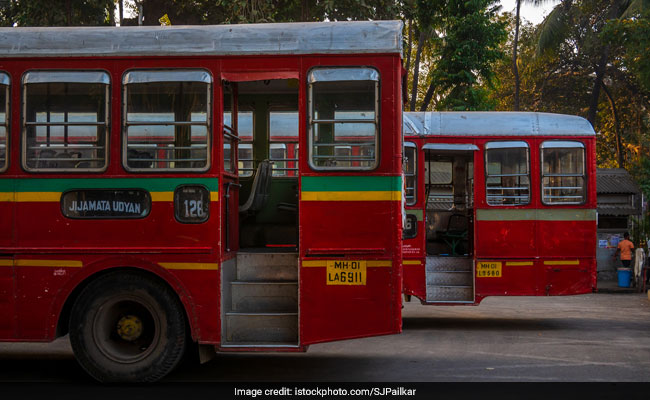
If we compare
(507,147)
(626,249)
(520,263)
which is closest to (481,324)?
(520,263)

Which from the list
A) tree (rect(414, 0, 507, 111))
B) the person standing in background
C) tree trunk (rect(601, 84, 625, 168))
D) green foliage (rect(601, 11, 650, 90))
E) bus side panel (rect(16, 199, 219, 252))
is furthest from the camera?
tree trunk (rect(601, 84, 625, 168))

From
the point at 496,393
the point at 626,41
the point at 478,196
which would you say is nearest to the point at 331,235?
the point at 496,393

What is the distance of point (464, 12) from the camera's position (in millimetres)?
23562

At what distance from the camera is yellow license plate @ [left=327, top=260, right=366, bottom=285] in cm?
693

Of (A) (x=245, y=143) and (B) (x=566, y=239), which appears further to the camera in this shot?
(B) (x=566, y=239)

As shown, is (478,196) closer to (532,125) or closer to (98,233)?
(532,125)

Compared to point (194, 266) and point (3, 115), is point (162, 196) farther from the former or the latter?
point (3, 115)

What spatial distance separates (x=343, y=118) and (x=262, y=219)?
2089mm

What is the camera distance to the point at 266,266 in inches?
297

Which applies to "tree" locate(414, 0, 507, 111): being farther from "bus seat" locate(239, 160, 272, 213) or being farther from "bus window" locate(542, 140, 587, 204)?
"bus seat" locate(239, 160, 272, 213)

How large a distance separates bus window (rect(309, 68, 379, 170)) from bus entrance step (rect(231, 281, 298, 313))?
1333 mm

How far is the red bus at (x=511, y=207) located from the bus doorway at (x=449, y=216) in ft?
0.11

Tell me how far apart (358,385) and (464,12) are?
740 inches

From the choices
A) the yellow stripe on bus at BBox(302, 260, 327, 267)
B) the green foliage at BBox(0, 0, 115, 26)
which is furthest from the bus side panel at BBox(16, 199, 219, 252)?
the green foliage at BBox(0, 0, 115, 26)
